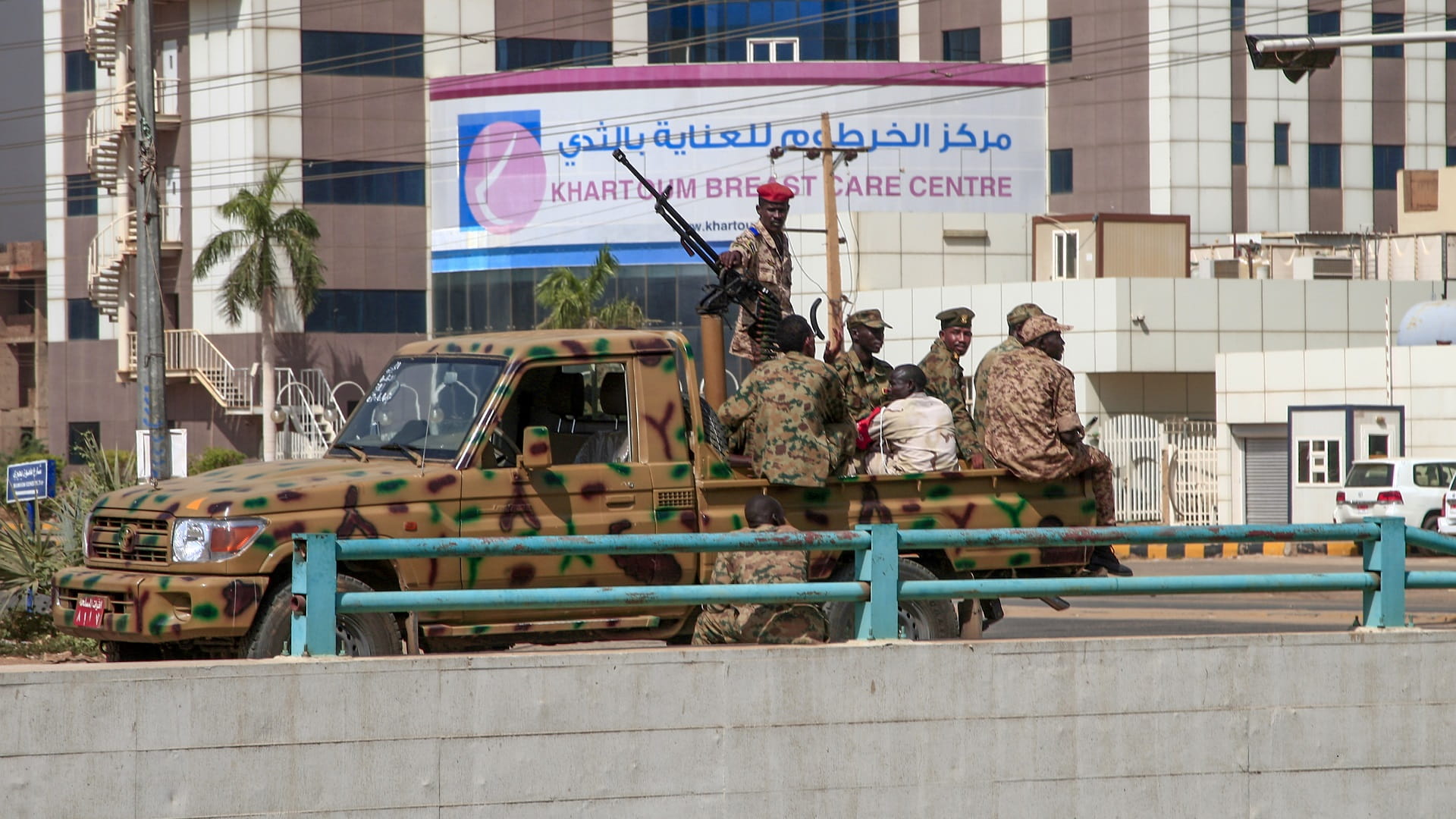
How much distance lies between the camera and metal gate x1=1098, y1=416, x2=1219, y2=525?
109ft

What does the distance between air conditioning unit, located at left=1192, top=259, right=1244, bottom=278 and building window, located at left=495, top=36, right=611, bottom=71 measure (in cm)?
2261

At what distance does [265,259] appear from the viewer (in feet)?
158

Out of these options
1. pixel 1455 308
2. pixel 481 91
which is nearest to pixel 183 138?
pixel 481 91

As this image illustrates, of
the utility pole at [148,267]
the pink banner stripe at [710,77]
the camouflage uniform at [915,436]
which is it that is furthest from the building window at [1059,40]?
the camouflage uniform at [915,436]

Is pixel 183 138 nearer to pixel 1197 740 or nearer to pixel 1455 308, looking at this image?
pixel 1455 308

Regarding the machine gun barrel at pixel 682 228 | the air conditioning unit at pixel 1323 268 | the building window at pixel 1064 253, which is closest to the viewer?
the machine gun barrel at pixel 682 228

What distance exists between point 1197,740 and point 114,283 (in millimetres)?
50204

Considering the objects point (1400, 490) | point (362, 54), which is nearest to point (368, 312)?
point (362, 54)

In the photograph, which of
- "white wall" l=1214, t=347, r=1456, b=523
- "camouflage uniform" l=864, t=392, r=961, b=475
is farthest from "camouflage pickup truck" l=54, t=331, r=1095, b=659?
"white wall" l=1214, t=347, r=1456, b=523

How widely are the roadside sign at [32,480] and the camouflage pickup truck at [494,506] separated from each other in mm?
7524

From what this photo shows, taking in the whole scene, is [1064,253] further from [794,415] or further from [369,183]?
[794,415]

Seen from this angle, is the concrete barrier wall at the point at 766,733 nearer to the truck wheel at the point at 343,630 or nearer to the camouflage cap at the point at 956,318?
the truck wheel at the point at 343,630

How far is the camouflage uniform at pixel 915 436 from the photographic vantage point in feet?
32.6

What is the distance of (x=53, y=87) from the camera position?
56.5 metres
